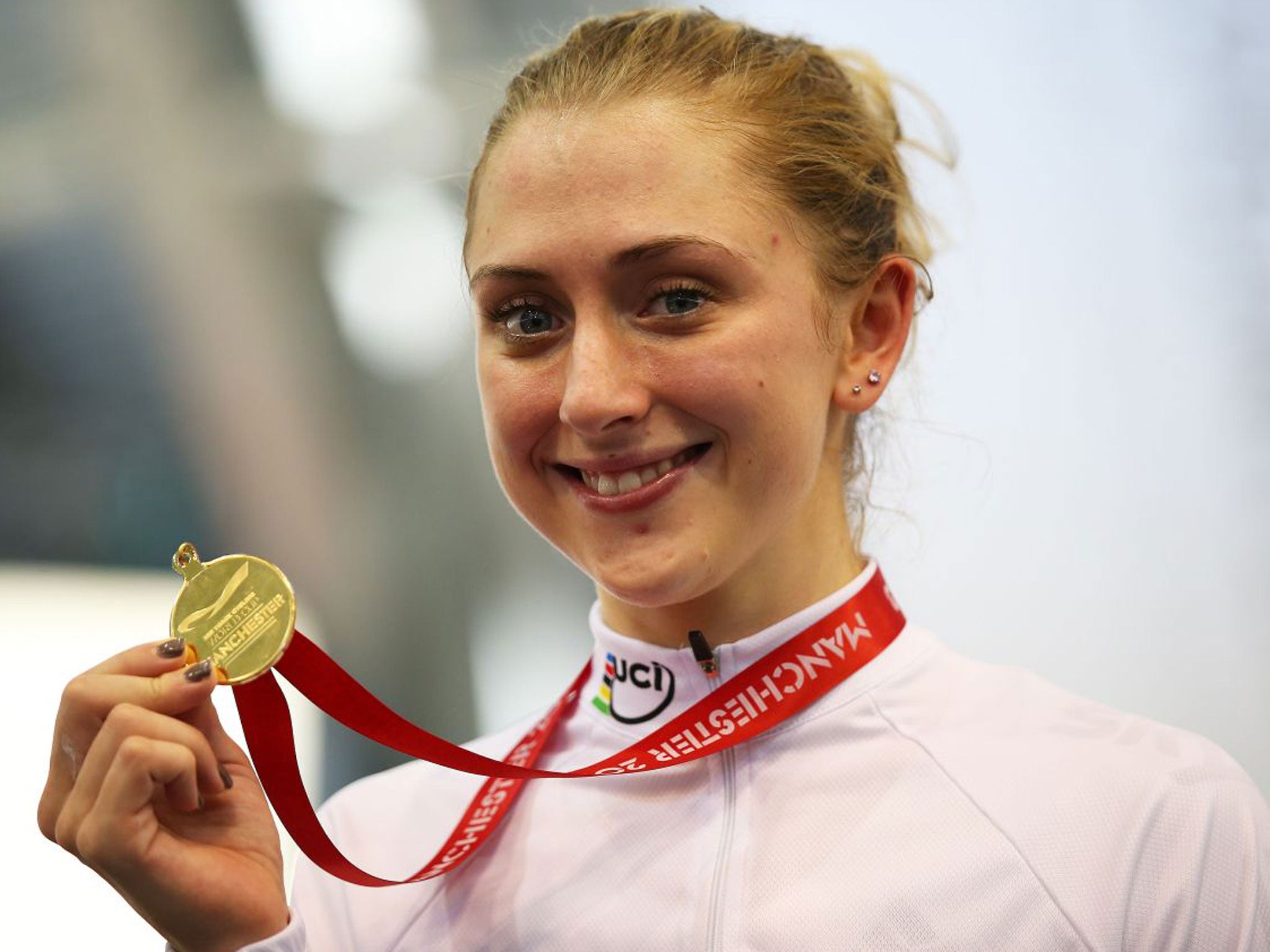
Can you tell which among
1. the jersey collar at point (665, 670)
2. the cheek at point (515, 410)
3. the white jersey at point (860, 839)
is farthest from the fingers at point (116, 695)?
the jersey collar at point (665, 670)

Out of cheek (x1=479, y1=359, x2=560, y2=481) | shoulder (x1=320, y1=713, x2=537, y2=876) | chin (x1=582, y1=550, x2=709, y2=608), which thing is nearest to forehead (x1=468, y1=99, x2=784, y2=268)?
cheek (x1=479, y1=359, x2=560, y2=481)

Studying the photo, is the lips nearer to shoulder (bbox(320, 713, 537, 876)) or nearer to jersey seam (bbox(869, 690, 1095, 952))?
jersey seam (bbox(869, 690, 1095, 952))

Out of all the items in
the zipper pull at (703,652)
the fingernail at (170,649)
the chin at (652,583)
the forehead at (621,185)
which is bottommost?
the zipper pull at (703,652)

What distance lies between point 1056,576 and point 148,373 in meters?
1.78

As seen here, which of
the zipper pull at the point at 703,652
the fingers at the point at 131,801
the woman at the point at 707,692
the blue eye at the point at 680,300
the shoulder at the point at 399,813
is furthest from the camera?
the shoulder at the point at 399,813

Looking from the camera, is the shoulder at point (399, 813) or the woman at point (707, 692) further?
the shoulder at point (399, 813)

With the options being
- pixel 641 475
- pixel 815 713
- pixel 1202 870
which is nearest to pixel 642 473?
pixel 641 475

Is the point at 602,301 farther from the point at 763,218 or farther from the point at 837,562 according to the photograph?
the point at 837,562

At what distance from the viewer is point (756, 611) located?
1.61m

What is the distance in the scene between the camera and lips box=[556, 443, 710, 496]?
4.83 ft

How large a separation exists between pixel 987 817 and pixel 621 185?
2.49ft

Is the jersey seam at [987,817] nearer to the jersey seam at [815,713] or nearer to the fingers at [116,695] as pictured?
the jersey seam at [815,713]

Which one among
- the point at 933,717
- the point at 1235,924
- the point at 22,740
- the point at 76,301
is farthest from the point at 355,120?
the point at 1235,924

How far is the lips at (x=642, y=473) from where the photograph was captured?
1473 mm
